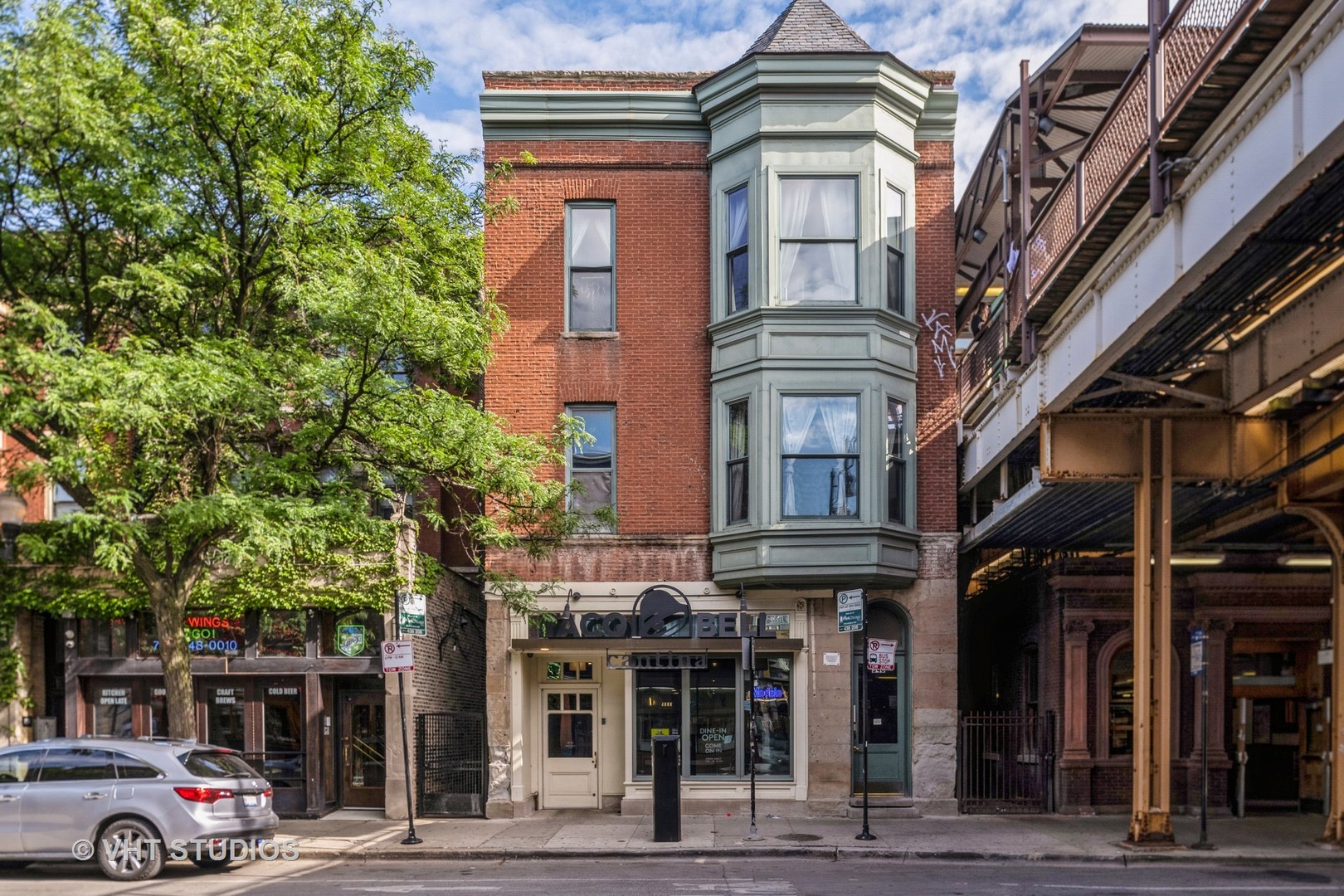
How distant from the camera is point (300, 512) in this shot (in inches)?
557

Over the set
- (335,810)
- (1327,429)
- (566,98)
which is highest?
(566,98)

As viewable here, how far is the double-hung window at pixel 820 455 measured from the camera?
1877 cm

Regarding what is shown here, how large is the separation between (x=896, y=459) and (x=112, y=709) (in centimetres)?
1337

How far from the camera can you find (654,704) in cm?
1925

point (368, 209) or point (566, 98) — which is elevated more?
point (566, 98)

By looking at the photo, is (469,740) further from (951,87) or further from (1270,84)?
(1270,84)

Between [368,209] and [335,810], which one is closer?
[368,209]

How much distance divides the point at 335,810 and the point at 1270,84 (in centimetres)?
1653

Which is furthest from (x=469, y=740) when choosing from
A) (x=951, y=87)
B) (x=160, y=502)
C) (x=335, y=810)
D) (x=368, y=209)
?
(x=951, y=87)

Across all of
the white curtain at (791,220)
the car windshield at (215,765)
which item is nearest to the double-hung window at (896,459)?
the white curtain at (791,220)

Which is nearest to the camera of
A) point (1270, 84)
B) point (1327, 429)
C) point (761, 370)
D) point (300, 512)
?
point (1270, 84)

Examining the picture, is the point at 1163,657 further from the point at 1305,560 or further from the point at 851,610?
the point at 1305,560

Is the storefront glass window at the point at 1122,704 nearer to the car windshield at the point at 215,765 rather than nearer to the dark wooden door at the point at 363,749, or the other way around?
the dark wooden door at the point at 363,749

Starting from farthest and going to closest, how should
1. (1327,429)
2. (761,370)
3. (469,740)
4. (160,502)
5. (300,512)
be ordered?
(469,740), (761,370), (160,502), (1327,429), (300,512)
